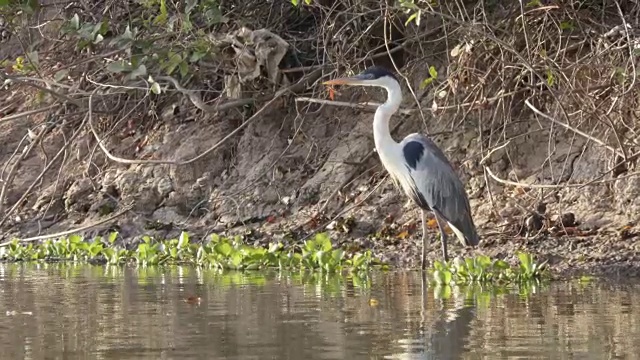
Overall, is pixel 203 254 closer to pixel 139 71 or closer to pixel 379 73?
pixel 379 73

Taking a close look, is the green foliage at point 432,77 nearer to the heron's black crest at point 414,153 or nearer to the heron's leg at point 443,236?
the heron's black crest at point 414,153

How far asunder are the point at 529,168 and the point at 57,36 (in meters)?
5.25

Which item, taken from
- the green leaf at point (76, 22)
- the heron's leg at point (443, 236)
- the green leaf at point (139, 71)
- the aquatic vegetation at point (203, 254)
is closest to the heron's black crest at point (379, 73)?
the heron's leg at point (443, 236)

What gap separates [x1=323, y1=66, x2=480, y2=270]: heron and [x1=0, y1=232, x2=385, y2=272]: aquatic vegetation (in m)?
0.61

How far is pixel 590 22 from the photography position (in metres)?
10.1

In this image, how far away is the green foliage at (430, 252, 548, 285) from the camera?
25.7ft

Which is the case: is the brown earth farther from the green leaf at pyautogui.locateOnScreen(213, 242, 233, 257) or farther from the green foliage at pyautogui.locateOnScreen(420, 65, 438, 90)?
the green leaf at pyautogui.locateOnScreen(213, 242, 233, 257)

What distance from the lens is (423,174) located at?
30.9 feet

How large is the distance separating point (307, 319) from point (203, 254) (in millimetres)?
3307

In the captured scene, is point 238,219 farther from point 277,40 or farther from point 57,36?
point 57,36

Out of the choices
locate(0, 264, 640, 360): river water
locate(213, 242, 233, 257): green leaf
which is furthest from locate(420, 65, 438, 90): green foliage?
locate(213, 242, 233, 257): green leaf

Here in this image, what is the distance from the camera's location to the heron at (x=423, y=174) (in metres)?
9.23

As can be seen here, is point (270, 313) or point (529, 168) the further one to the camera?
point (529, 168)

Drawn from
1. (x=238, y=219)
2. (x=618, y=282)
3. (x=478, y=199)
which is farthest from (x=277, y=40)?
(x=618, y=282)
